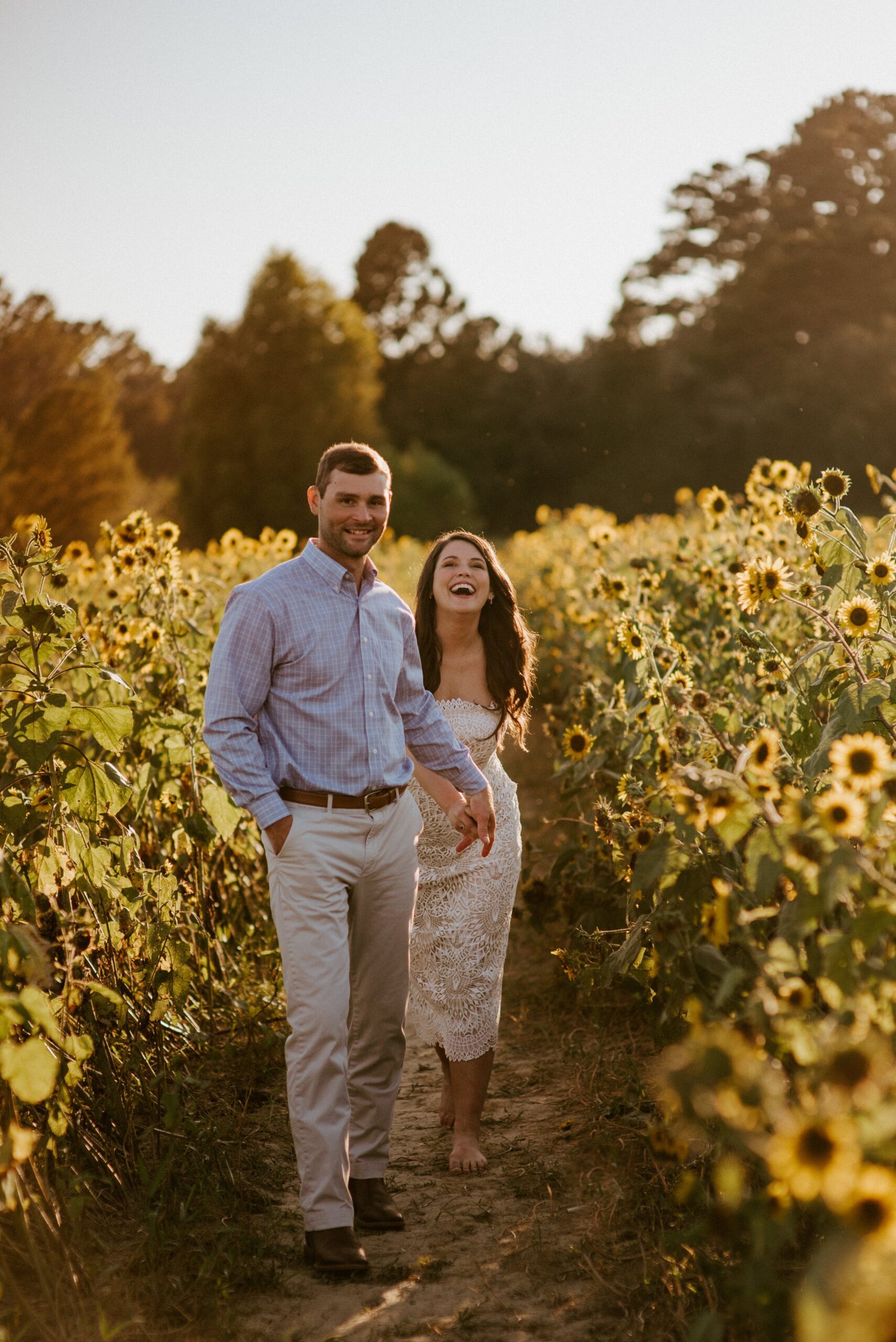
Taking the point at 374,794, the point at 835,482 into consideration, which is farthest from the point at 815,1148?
the point at 835,482

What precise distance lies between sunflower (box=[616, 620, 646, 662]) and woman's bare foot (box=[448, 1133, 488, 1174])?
4.55ft

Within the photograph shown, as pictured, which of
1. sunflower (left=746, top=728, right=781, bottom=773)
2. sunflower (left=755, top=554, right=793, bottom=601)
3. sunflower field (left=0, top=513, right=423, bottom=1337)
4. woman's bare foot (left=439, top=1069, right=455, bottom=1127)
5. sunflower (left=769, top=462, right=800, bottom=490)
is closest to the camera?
sunflower (left=746, top=728, right=781, bottom=773)

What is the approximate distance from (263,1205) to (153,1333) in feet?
1.99

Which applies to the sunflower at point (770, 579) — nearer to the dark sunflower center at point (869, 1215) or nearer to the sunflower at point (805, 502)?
the sunflower at point (805, 502)

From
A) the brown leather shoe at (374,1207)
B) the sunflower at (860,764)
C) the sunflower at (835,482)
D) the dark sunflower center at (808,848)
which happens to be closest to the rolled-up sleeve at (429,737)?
the brown leather shoe at (374,1207)

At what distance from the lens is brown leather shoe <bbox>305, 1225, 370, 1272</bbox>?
2.57 meters

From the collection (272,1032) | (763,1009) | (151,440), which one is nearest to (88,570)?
(272,1032)

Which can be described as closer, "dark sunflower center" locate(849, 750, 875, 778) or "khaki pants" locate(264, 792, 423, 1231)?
"dark sunflower center" locate(849, 750, 875, 778)

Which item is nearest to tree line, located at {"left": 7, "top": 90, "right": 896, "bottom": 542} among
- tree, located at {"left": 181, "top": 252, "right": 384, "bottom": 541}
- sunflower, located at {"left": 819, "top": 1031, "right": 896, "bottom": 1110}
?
tree, located at {"left": 181, "top": 252, "right": 384, "bottom": 541}

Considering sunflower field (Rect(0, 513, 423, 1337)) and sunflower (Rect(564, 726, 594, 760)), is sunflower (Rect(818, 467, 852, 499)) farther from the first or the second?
sunflower field (Rect(0, 513, 423, 1337))

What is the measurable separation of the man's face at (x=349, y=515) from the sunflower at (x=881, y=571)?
1168 millimetres

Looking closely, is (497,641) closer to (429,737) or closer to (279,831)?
(429,737)

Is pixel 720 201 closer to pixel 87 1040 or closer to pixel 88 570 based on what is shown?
pixel 88 570

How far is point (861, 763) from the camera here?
73.7 inches
